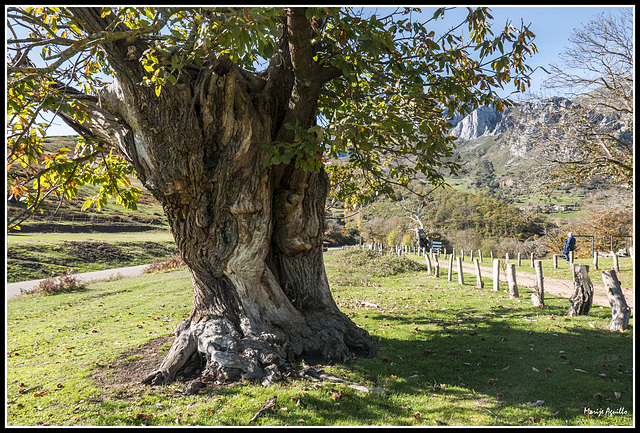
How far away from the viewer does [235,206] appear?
521cm

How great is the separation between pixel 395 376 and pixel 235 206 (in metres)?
3.39

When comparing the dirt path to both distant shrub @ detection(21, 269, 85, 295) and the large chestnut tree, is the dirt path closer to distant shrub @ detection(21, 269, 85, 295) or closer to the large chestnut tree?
the large chestnut tree

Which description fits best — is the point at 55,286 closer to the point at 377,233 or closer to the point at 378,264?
the point at 378,264

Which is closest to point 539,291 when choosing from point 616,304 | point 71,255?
point 616,304

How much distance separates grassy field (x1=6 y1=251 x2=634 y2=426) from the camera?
13.4 feet

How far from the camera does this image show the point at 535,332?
24.0ft

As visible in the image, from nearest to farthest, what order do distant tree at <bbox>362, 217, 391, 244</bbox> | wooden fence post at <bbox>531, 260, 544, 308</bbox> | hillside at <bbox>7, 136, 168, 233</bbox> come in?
wooden fence post at <bbox>531, 260, 544, 308</bbox> < hillside at <bbox>7, 136, 168, 233</bbox> < distant tree at <bbox>362, 217, 391, 244</bbox>

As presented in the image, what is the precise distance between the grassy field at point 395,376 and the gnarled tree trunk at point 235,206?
633mm

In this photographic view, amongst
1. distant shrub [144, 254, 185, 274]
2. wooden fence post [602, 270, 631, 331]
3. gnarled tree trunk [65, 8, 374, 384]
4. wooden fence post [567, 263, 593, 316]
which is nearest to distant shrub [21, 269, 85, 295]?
distant shrub [144, 254, 185, 274]

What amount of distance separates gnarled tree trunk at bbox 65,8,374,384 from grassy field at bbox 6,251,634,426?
633mm

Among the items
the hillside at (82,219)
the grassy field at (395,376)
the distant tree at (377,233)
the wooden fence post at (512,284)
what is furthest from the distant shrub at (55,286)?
the distant tree at (377,233)

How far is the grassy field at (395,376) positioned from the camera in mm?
4070

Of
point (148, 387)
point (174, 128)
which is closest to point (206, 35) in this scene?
point (174, 128)

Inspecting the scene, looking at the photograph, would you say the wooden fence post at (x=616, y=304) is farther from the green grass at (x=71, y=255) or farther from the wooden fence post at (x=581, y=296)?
the green grass at (x=71, y=255)
